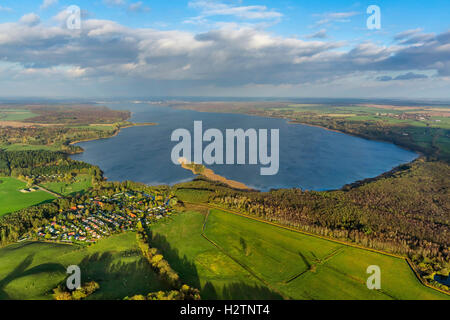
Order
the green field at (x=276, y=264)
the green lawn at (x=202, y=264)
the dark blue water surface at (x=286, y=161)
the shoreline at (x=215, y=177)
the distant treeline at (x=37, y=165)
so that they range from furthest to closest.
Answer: the dark blue water surface at (x=286, y=161), the distant treeline at (x=37, y=165), the shoreline at (x=215, y=177), the green field at (x=276, y=264), the green lawn at (x=202, y=264)

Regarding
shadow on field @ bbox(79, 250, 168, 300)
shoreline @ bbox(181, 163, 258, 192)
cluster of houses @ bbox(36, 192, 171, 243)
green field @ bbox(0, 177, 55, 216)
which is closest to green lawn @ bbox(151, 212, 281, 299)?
shadow on field @ bbox(79, 250, 168, 300)

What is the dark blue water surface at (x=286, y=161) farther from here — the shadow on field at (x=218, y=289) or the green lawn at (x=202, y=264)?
the shadow on field at (x=218, y=289)

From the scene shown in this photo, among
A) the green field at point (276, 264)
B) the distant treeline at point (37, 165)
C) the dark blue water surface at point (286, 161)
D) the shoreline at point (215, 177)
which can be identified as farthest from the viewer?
the dark blue water surface at point (286, 161)

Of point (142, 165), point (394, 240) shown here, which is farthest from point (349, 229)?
point (142, 165)

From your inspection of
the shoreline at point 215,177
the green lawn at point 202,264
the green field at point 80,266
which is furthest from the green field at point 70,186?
the green lawn at point 202,264

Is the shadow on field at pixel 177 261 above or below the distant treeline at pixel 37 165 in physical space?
below

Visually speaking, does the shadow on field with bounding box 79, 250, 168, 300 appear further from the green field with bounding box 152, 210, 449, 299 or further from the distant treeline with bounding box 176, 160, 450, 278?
the distant treeline with bounding box 176, 160, 450, 278

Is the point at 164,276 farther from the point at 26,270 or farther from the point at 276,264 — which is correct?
the point at 26,270
